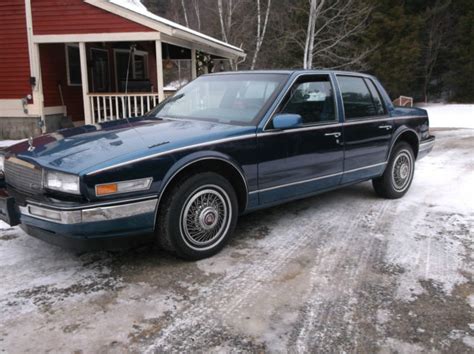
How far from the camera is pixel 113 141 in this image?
3.64 metres

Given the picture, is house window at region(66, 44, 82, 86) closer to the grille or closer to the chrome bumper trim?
the grille

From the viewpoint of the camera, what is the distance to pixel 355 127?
16.7 feet

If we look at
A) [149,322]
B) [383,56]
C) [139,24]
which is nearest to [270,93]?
[149,322]

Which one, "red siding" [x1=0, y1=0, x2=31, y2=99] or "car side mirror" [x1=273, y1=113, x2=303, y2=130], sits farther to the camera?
"red siding" [x1=0, y1=0, x2=31, y2=99]

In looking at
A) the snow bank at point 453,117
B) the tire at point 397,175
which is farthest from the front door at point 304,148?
the snow bank at point 453,117

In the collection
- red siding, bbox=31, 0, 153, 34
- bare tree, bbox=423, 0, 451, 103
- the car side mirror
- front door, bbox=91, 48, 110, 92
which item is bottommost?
the car side mirror

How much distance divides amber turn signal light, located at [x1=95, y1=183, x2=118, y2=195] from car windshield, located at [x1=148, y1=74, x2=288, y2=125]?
1.40m

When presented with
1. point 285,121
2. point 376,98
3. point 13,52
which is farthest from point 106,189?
point 13,52

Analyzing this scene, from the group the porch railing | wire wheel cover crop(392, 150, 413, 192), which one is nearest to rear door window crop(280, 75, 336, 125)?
wire wheel cover crop(392, 150, 413, 192)

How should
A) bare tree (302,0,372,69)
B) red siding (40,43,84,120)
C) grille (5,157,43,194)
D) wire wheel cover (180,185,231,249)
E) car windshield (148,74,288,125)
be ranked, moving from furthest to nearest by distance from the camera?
bare tree (302,0,372,69), red siding (40,43,84,120), car windshield (148,74,288,125), wire wheel cover (180,185,231,249), grille (5,157,43,194)

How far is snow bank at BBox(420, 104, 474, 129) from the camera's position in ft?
54.8

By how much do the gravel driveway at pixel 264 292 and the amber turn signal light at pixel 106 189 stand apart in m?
0.72

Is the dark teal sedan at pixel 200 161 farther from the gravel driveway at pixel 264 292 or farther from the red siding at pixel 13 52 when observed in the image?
the red siding at pixel 13 52

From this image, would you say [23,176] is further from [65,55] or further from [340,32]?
[340,32]
